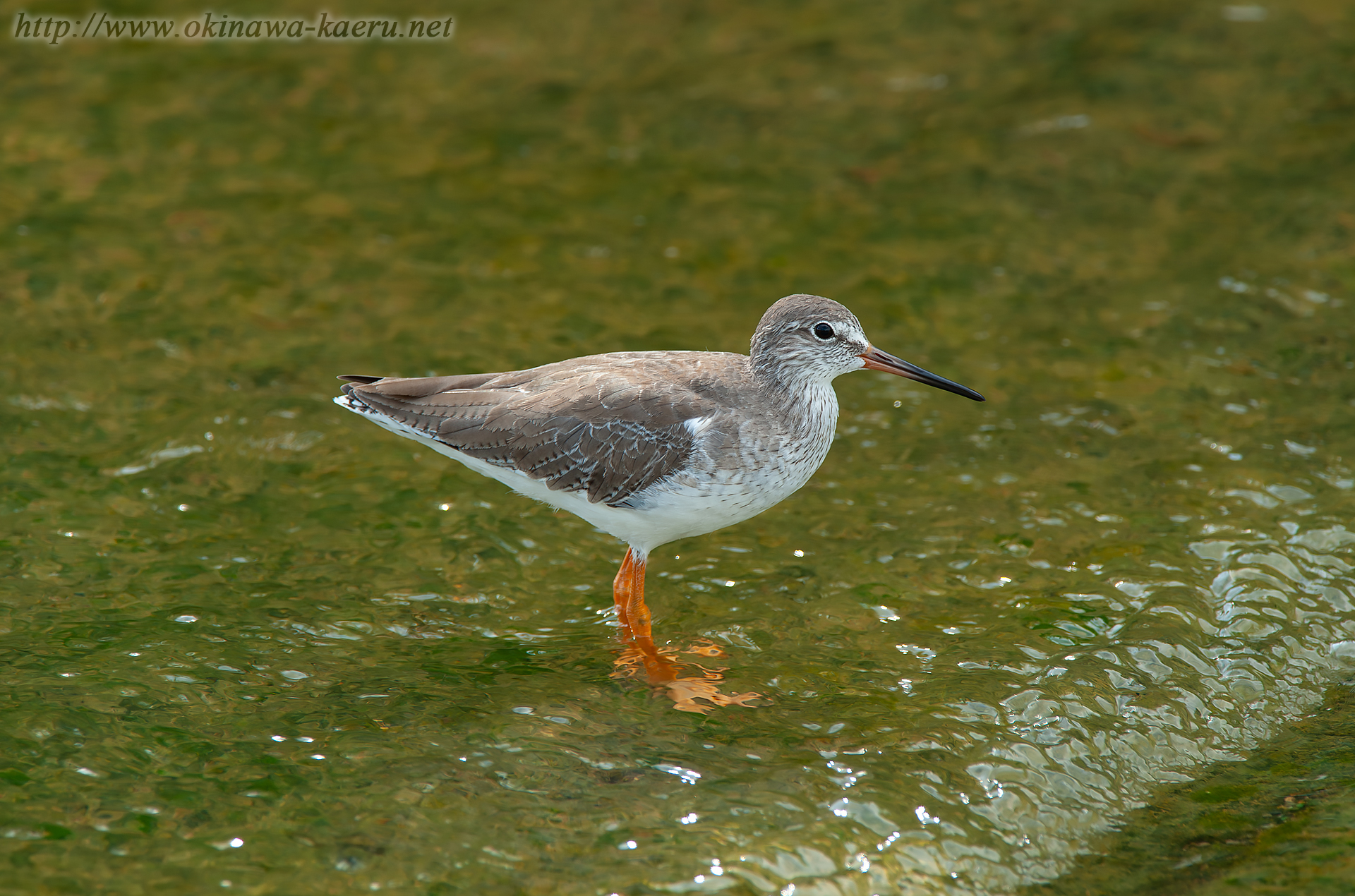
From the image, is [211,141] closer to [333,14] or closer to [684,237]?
[333,14]

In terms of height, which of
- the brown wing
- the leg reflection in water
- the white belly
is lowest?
the leg reflection in water

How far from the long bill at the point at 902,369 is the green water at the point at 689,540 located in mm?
1213

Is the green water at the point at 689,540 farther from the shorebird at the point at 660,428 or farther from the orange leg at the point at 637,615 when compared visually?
the shorebird at the point at 660,428

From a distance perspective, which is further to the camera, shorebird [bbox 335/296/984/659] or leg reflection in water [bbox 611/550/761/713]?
shorebird [bbox 335/296/984/659]

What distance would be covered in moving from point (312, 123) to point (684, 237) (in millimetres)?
4226

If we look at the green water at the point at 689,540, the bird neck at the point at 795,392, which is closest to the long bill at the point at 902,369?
the bird neck at the point at 795,392

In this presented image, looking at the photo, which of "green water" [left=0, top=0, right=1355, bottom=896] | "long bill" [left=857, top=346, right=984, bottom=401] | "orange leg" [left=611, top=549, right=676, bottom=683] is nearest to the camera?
"green water" [left=0, top=0, right=1355, bottom=896]

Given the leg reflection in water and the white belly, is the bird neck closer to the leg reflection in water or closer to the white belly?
the white belly

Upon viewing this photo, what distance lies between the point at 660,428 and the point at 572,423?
56 centimetres

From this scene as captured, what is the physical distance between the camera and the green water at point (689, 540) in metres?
6.02

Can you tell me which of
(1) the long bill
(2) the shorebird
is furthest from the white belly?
(1) the long bill

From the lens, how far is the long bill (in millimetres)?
7422

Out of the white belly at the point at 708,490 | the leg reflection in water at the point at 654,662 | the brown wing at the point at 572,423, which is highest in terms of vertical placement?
the brown wing at the point at 572,423

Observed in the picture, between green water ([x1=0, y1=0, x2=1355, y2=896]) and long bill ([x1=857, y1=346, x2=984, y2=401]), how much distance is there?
121 centimetres
